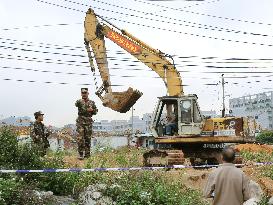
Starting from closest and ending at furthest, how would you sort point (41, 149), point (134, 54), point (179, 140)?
point (41, 149) < point (179, 140) < point (134, 54)

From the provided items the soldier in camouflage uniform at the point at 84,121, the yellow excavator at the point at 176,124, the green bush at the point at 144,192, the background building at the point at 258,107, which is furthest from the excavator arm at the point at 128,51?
the background building at the point at 258,107

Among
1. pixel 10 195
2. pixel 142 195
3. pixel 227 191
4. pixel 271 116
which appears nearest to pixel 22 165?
pixel 10 195

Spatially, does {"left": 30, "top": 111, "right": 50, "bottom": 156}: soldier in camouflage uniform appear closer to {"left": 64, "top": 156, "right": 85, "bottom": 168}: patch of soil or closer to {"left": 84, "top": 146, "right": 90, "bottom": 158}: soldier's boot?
{"left": 64, "top": 156, "right": 85, "bottom": 168}: patch of soil

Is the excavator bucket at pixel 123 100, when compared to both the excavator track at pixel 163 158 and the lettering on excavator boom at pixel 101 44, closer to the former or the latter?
the lettering on excavator boom at pixel 101 44

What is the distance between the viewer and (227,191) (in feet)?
19.4

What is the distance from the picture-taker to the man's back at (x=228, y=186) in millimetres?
5906

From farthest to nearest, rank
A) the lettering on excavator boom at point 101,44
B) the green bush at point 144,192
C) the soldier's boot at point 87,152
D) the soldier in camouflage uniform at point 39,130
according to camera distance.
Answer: the lettering on excavator boom at point 101,44 → the soldier's boot at point 87,152 → the soldier in camouflage uniform at point 39,130 → the green bush at point 144,192

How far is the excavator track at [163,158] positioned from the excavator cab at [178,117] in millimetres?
792

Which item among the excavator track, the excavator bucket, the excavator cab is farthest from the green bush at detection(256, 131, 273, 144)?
the excavator track

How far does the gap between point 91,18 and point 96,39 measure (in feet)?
2.72

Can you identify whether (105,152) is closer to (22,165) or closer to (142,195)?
(22,165)

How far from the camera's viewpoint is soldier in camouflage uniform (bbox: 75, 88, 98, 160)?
581 inches

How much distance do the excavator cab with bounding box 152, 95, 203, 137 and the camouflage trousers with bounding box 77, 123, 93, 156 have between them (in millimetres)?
Answer: 2304

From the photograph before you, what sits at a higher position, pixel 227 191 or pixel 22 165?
pixel 227 191
